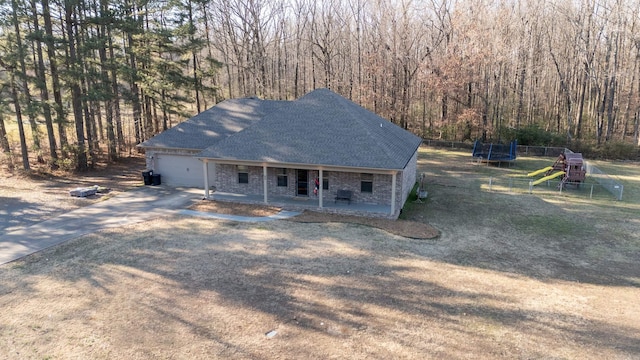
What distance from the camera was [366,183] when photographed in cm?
1778

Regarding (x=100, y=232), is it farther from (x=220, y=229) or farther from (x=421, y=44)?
(x=421, y=44)

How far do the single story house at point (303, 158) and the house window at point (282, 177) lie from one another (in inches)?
0.8

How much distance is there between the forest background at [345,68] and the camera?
23016 mm

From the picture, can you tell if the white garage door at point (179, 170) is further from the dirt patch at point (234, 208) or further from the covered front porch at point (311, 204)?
the dirt patch at point (234, 208)

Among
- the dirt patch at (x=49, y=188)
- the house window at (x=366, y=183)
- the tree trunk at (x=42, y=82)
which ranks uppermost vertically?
the tree trunk at (x=42, y=82)

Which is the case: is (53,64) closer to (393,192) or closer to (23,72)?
(23,72)

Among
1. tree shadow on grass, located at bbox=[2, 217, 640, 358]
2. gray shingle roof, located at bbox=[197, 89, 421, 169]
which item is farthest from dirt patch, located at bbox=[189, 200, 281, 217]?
gray shingle roof, located at bbox=[197, 89, 421, 169]

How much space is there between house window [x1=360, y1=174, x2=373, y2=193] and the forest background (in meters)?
16.2

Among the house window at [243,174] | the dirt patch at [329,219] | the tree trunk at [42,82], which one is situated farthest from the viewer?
the tree trunk at [42,82]

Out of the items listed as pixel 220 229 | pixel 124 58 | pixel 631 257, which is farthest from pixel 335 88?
pixel 631 257

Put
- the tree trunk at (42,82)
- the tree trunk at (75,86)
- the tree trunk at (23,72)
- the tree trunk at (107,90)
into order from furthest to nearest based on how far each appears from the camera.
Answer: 1. the tree trunk at (107,90)
2. the tree trunk at (75,86)
3. the tree trunk at (42,82)
4. the tree trunk at (23,72)

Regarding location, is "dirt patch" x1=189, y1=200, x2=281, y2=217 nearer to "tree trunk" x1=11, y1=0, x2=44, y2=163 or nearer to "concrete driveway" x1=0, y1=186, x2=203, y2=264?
"concrete driveway" x1=0, y1=186, x2=203, y2=264

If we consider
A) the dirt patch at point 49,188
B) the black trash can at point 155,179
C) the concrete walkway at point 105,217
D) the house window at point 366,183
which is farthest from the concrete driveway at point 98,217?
the house window at point 366,183

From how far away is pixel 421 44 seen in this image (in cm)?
4328
